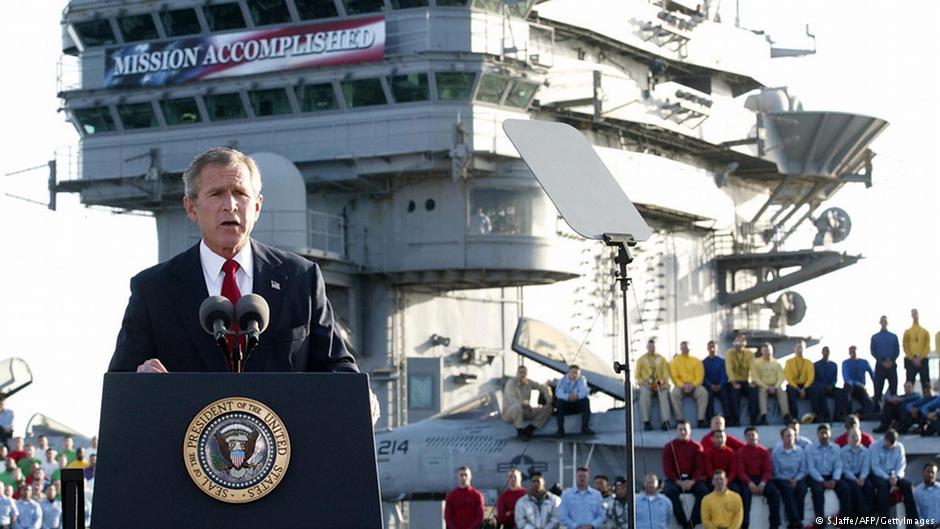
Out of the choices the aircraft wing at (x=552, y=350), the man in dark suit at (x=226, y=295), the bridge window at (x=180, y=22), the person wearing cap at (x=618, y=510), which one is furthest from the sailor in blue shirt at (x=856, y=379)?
the man in dark suit at (x=226, y=295)

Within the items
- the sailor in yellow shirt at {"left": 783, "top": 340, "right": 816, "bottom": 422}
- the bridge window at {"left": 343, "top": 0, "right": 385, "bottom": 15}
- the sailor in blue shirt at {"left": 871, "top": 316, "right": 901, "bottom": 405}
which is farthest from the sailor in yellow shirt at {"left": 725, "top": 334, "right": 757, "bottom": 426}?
the bridge window at {"left": 343, "top": 0, "right": 385, "bottom": 15}

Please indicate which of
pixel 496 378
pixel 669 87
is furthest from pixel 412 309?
pixel 669 87

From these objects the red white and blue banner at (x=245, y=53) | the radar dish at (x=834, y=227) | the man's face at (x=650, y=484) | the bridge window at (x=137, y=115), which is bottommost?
the man's face at (x=650, y=484)

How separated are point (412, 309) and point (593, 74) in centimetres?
649

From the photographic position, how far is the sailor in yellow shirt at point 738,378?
2308 cm

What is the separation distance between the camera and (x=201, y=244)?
4535 millimetres

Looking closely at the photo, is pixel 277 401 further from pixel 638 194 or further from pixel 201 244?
pixel 638 194

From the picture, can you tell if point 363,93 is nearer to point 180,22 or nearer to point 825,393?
point 180,22

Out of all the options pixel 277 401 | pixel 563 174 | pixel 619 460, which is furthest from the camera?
pixel 619 460

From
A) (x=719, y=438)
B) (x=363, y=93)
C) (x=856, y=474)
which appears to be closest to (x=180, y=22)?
(x=363, y=93)

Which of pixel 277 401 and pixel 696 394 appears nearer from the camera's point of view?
pixel 277 401

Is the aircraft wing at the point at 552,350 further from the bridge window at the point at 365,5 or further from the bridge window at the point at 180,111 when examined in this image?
the bridge window at the point at 180,111

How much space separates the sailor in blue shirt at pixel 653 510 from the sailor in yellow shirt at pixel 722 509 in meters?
0.45

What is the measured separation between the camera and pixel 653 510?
60.8 ft
